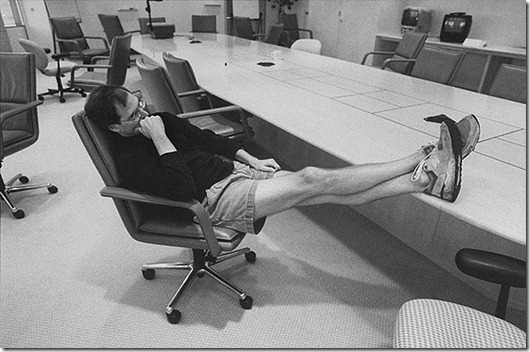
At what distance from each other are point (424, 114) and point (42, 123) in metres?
4.02

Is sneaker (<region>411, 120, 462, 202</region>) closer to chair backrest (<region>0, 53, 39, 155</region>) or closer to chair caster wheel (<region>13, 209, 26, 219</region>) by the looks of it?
chair caster wheel (<region>13, 209, 26, 219</region>)

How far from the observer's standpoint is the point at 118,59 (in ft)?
12.5

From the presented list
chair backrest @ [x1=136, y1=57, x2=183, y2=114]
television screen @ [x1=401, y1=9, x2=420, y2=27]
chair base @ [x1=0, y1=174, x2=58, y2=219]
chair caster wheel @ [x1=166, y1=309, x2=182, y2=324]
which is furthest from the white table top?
television screen @ [x1=401, y1=9, x2=420, y2=27]

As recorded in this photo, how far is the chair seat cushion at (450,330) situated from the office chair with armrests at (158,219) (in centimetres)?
71

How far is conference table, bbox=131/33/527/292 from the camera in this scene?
120cm

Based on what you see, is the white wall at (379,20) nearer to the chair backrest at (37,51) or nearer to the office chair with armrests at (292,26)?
the office chair with armrests at (292,26)

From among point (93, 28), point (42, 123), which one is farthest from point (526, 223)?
point (93, 28)

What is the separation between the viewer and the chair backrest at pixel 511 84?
227cm

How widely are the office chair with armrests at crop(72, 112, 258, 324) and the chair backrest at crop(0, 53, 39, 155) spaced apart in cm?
149

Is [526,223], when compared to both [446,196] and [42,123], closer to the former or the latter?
[446,196]

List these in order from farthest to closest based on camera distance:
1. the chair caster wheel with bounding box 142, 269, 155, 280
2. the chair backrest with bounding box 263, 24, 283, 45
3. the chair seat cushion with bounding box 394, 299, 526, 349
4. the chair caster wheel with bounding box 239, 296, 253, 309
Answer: the chair backrest with bounding box 263, 24, 283, 45
the chair caster wheel with bounding box 142, 269, 155, 280
the chair caster wheel with bounding box 239, 296, 253, 309
the chair seat cushion with bounding box 394, 299, 526, 349

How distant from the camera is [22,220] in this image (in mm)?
2330

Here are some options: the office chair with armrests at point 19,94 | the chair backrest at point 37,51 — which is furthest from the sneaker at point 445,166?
the chair backrest at point 37,51

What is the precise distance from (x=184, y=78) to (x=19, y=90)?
3.85 feet
